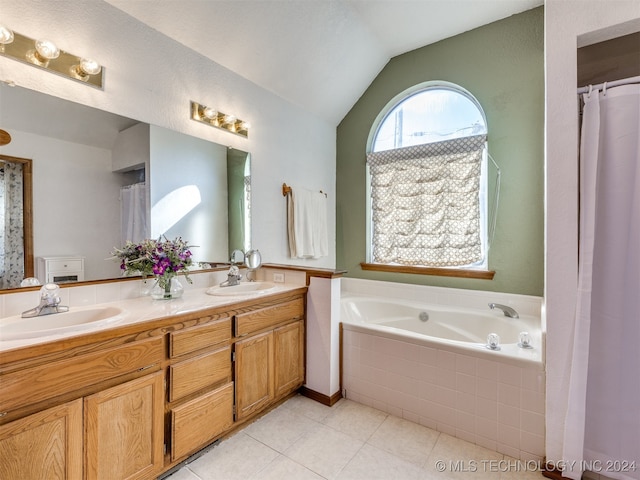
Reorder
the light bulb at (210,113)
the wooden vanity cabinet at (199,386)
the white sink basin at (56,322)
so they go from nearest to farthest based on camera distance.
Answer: the white sink basin at (56,322), the wooden vanity cabinet at (199,386), the light bulb at (210,113)

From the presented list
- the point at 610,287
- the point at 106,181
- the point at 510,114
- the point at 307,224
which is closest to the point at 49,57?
the point at 106,181

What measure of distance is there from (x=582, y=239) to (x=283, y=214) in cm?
219

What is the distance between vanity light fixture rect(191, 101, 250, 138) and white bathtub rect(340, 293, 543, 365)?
5.73 ft

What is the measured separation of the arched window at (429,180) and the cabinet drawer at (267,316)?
1387 mm

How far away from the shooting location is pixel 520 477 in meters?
1.54

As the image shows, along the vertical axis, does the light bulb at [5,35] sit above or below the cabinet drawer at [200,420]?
above

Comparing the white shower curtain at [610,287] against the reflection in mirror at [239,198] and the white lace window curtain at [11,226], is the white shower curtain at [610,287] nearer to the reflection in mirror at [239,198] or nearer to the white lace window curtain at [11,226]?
the reflection in mirror at [239,198]

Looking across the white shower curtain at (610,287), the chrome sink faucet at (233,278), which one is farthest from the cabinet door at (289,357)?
the white shower curtain at (610,287)

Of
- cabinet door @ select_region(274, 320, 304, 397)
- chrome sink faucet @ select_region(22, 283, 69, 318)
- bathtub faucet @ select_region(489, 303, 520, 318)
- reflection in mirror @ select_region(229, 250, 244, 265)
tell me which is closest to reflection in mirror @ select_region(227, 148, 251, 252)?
reflection in mirror @ select_region(229, 250, 244, 265)

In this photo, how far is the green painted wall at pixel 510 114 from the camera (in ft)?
8.20

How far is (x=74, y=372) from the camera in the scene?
3.84 ft

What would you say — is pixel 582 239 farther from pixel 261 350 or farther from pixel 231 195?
pixel 231 195

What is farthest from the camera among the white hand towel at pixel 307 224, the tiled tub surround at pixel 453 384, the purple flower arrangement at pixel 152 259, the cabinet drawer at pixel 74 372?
the white hand towel at pixel 307 224

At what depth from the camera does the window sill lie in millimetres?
2719
